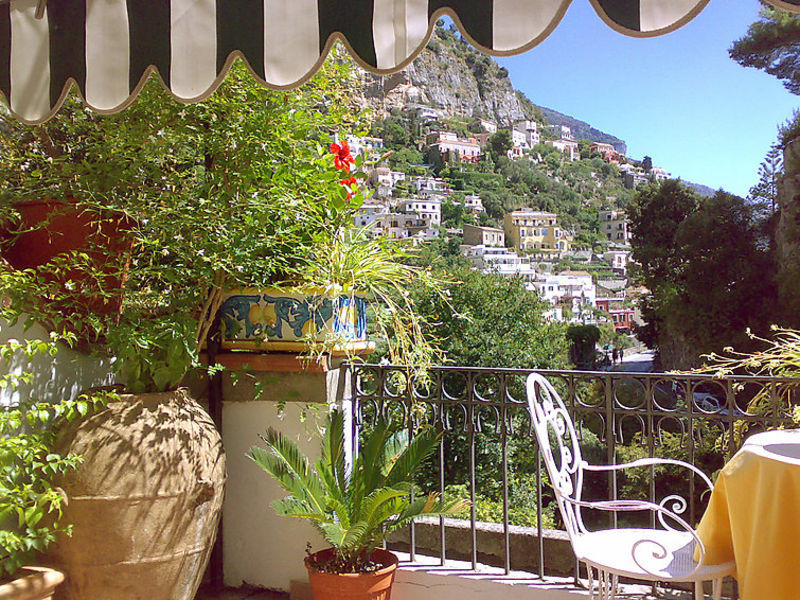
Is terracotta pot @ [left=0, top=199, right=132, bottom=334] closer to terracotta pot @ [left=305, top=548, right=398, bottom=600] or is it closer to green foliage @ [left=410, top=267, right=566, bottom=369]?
terracotta pot @ [left=305, top=548, right=398, bottom=600]

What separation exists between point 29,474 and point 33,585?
0.32m

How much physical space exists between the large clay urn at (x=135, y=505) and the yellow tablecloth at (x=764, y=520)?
162 centimetres

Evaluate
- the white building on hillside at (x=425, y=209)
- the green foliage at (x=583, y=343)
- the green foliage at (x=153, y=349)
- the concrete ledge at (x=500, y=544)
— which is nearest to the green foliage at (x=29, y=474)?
the green foliage at (x=153, y=349)

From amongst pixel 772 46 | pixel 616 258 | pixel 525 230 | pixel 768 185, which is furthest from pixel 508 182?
pixel 772 46

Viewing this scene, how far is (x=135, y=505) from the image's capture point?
2119 millimetres

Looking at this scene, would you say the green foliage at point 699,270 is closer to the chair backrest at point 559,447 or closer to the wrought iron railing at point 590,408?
the wrought iron railing at point 590,408

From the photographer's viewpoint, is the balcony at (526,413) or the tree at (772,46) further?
the tree at (772,46)

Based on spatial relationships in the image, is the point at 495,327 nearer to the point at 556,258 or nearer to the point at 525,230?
the point at 525,230

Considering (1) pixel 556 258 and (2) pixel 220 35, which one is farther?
(1) pixel 556 258

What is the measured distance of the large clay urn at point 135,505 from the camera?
2.09 m

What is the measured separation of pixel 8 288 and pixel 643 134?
91321 millimetres

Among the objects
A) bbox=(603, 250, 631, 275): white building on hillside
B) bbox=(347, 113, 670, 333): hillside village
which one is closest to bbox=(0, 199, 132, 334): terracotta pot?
bbox=(347, 113, 670, 333): hillside village

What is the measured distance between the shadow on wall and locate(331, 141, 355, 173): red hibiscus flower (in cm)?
118

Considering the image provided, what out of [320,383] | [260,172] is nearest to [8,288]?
[260,172]
